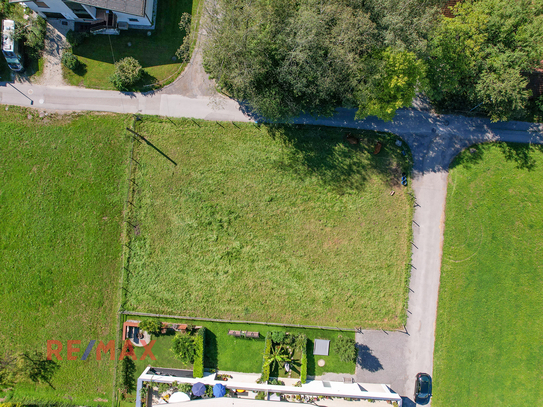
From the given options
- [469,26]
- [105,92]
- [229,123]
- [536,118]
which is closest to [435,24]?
[469,26]

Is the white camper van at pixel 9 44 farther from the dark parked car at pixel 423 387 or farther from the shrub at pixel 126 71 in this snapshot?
the dark parked car at pixel 423 387

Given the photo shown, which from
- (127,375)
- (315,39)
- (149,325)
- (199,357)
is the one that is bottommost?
(127,375)

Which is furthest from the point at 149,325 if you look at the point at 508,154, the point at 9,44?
the point at 508,154

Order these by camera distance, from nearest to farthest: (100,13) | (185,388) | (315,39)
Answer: (315,39), (185,388), (100,13)

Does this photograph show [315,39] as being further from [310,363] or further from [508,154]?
[310,363]

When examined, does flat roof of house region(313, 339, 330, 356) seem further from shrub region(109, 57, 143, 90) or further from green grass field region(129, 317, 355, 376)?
shrub region(109, 57, 143, 90)

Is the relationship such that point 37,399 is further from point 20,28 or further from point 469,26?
point 469,26

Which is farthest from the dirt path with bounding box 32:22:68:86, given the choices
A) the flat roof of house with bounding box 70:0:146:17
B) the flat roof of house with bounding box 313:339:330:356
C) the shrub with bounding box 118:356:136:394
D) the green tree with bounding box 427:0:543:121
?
the flat roof of house with bounding box 313:339:330:356
